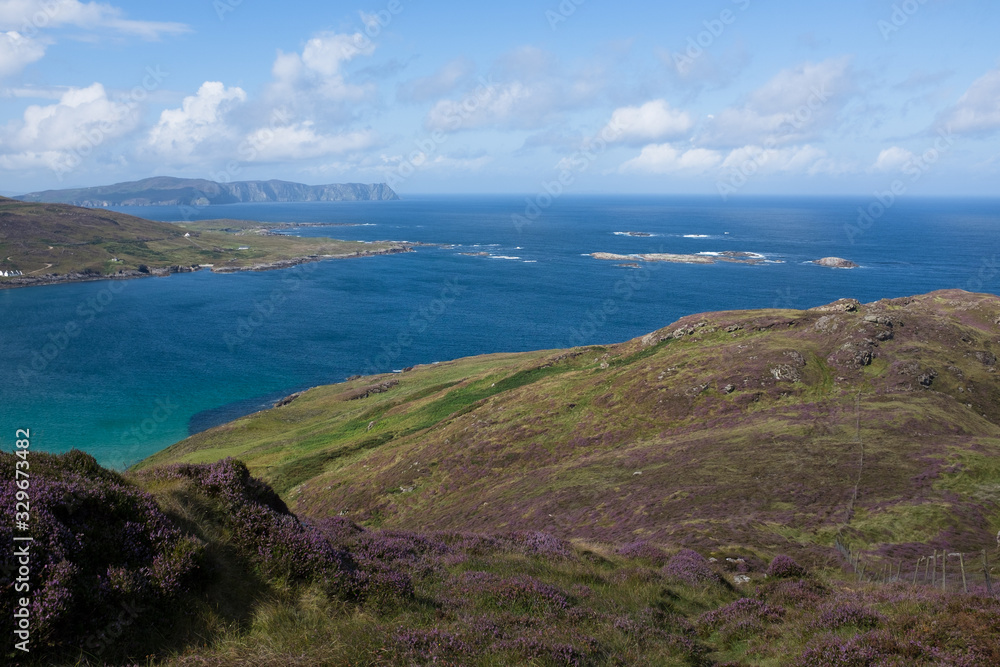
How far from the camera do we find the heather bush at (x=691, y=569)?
17422 mm

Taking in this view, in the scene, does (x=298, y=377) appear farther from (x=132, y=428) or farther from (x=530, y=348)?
(x=530, y=348)

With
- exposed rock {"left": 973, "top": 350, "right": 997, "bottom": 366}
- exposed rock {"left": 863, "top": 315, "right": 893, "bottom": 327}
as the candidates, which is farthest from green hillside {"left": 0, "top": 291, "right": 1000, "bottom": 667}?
exposed rock {"left": 973, "top": 350, "right": 997, "bottom": 366}

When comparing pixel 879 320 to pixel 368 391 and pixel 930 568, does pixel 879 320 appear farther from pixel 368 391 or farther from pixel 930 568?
pixel 368 391

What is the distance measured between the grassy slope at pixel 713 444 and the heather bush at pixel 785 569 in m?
2.97

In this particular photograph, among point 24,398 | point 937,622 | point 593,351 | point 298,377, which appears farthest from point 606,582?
point 24,398

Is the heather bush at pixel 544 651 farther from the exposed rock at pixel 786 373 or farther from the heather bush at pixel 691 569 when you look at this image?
the exposed rock at pixel 786 373

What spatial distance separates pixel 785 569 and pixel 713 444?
1638 centimetres

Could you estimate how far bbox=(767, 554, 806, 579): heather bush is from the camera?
62.2 ft

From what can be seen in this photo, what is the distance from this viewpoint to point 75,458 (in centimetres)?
1092

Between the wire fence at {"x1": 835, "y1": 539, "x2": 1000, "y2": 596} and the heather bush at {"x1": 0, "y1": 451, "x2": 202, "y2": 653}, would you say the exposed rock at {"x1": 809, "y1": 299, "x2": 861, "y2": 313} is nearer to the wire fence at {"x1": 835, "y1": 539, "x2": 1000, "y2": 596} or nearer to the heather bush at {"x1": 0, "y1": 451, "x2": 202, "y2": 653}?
the wire fence at {"x1": 835, "y1": 539, "x2": 1000, "y2": 596}

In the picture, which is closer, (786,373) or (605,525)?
(605,525)

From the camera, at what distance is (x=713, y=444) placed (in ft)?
115

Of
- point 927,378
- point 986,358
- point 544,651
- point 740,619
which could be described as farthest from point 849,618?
point 986,358

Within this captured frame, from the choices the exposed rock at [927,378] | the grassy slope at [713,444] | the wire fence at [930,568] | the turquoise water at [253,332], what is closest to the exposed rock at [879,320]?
the grassy slope at [713,444]
